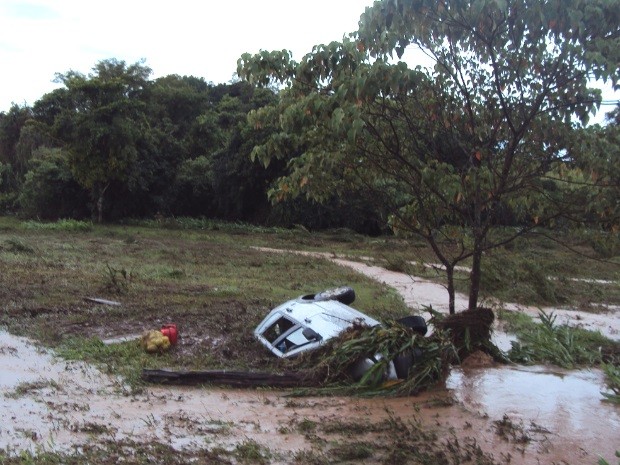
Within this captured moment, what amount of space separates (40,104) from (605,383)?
32.8 m

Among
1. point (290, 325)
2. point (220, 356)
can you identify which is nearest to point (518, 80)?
point (290, 325)

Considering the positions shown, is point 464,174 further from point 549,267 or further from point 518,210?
point 549,267

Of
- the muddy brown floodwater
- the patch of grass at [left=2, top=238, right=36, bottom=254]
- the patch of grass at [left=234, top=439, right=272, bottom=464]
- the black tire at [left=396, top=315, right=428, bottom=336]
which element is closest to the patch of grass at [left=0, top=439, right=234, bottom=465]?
the patch of grass at [left=234, top=439, right=272, bottom=464]

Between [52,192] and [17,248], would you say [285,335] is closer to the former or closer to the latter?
[17,248]

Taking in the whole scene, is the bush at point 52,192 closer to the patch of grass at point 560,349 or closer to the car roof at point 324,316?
the car roof at point 324,316

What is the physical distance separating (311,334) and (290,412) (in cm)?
198

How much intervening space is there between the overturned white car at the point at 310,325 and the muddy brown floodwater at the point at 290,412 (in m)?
1.01

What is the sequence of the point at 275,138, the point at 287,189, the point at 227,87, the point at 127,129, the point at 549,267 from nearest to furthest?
the point at 275,138 → the point at 287,189 → the point at 549,267 → the point at 127,129 → the point at 227,87

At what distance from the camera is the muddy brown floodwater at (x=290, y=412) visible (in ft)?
22.3

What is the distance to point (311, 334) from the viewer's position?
995 cm

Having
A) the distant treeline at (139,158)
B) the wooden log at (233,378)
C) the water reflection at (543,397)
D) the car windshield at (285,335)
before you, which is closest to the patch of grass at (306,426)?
the wooden log at (233,378)

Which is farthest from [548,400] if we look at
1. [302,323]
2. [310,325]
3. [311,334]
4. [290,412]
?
[302,323]

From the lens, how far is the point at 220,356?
10.9 m

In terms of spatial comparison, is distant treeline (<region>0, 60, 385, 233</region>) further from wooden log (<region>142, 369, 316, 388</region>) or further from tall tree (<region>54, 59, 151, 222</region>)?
wooden log (<region>142, 369, 316, 388</region>)
